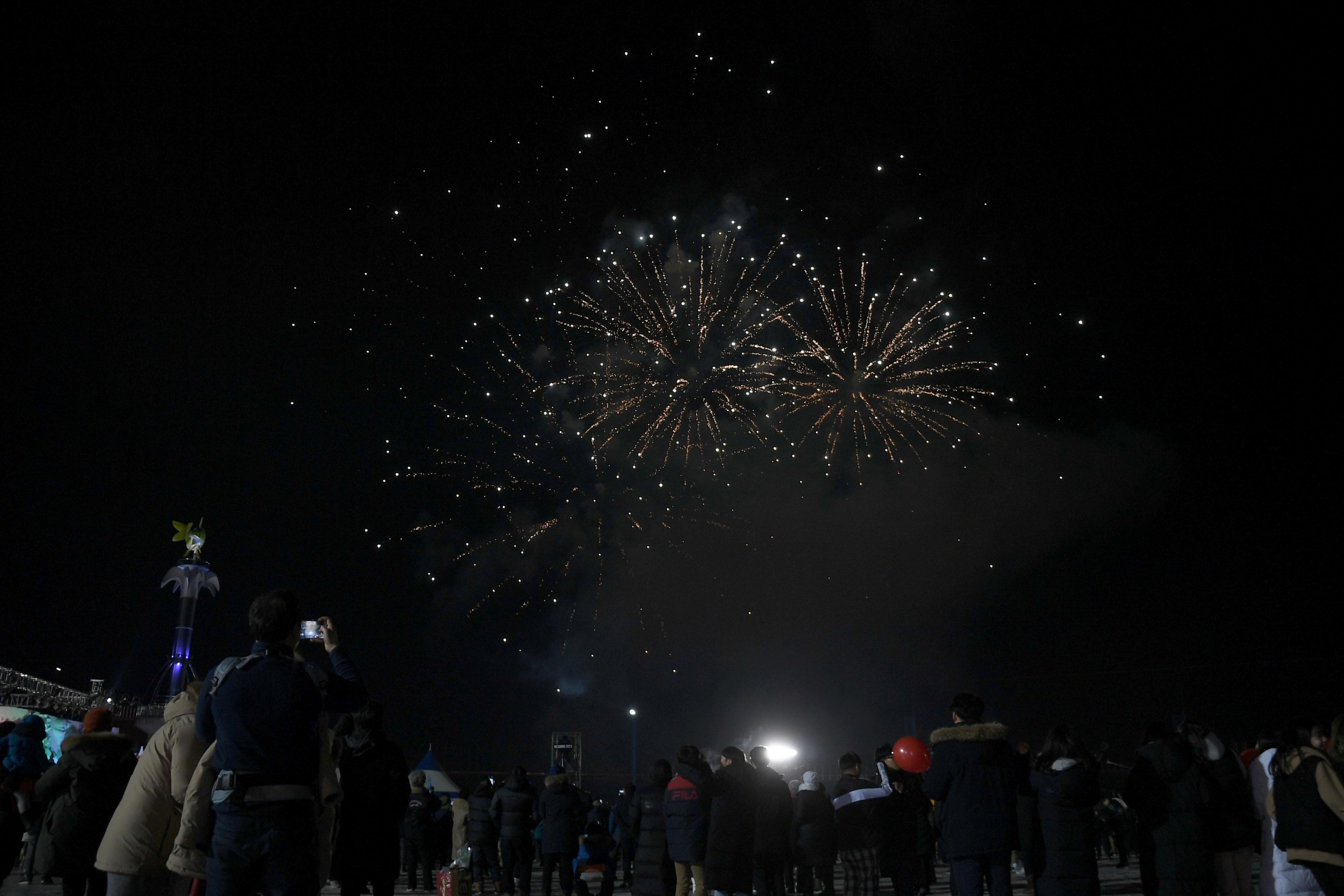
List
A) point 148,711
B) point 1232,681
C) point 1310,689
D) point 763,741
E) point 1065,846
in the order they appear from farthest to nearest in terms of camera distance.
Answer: point 148,711 < point 763,741 < point 1232,681 < point 1310,689 < point 1065,846

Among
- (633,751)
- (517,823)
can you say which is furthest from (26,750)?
(633,751)

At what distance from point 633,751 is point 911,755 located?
1403 inches

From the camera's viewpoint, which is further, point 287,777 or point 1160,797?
point 1160,797

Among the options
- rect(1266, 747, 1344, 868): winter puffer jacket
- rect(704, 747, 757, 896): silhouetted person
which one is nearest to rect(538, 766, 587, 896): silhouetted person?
rect(704, 747, 757, 896): silhouetted person

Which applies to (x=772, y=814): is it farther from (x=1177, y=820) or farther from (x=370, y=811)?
(x=370, y=811)

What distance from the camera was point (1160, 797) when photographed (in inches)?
276

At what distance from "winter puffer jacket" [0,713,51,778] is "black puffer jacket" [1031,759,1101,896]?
735cm

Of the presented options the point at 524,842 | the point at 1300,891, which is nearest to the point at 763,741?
the point at 524,842

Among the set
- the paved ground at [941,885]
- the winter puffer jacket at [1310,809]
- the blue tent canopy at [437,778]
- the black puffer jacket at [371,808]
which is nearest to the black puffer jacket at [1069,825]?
the winter puffer jacket at [1310,809]

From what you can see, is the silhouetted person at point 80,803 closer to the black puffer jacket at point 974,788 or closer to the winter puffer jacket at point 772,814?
the black puffer jacket at point 974,788

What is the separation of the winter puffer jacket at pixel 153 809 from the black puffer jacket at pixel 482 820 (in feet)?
28.6

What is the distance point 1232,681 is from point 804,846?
27604 millimetres

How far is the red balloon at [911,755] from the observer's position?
355 inches

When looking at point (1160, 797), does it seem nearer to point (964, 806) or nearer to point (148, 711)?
point (964, 806)
